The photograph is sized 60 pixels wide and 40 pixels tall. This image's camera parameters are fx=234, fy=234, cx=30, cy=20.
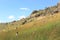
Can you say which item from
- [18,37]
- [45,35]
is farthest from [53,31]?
[18,37]

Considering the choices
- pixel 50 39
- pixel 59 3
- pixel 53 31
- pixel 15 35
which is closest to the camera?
pixel 50 39

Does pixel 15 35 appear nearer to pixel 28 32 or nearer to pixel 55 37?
pixel 28 32

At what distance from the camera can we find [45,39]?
5206 centimetres

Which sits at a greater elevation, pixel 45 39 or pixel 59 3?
pixel 59 3

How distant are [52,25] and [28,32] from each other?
24.4 ft

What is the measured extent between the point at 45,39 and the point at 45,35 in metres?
1.73

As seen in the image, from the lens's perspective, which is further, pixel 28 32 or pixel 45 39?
pixel 28 32

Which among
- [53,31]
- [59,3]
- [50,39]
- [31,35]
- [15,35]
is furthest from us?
[59,3]

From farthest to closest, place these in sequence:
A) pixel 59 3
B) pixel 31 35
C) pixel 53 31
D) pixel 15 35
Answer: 1. pixel 59 3
2. pixel 15 35
3. pixel 31 35
4. pixel 53 31

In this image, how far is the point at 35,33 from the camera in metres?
58.3

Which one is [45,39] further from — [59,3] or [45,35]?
[59,3]

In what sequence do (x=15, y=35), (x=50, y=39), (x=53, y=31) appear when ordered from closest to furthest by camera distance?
1. (x=50, y=39)
2. (x=53, y=31)
3. (x=15, y=35)

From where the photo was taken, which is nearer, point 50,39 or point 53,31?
point 50,39

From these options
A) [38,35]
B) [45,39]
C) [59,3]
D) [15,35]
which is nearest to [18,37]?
[15,35]
